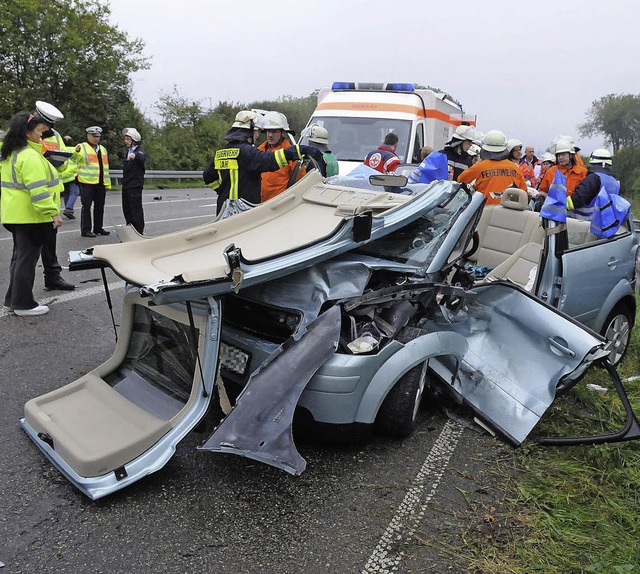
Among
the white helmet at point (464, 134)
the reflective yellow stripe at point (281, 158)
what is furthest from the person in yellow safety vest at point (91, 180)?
the white helmet at point (464, 134)

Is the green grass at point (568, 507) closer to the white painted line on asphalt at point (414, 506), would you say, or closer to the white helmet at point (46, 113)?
the white painted line on asphalt at point (414, 506)

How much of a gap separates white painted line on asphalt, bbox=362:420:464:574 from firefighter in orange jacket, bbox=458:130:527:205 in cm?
316

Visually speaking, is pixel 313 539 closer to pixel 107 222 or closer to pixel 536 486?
pixel 536 486

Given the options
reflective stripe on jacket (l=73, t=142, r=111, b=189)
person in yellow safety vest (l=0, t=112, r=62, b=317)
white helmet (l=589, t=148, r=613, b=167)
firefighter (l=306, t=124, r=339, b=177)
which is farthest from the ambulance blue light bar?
person in yellow safety vest (l=0, t=112, r=62, b=317)

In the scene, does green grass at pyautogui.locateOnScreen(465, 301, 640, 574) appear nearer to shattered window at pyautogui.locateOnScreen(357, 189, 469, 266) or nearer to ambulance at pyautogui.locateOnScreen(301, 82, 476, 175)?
shattered window at pyautogui.locateOnScreen(357, 189, 469, 266)

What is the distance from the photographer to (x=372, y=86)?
1131cm

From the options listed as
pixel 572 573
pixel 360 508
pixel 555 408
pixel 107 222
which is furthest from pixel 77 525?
pixel 107 222

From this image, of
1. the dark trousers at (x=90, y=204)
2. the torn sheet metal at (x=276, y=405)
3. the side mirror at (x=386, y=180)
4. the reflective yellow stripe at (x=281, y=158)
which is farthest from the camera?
the dark trousers at (x=90, y=204)

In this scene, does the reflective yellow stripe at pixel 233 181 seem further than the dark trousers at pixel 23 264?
Yes

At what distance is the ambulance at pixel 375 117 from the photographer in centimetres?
1047

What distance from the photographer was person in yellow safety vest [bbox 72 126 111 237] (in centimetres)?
952

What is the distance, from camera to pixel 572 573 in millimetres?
A: 2465

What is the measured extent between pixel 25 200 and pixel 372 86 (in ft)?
25.0

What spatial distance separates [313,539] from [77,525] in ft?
3.41
